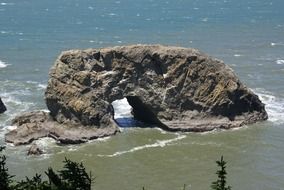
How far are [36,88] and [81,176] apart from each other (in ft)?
191

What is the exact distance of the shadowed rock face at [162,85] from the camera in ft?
233

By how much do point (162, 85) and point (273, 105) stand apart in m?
16.0

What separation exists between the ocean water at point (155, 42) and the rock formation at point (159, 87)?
7.72 ft

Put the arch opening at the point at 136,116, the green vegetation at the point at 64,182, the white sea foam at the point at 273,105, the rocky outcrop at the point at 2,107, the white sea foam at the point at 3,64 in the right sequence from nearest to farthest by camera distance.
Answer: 1. the green vegetation at the point at 64,182
2. the arch opening at the point at 136,116
3. the white sea foam at the point at 273,105
4. the rocky outcrop at the point at 2,107
5. the white sea foam at the point at 3,64

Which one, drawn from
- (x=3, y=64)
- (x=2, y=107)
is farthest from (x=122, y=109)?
(x=3, y=64)

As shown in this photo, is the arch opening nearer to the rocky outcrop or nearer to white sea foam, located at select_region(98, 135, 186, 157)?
white sea foam, located at select_region(98, 135, 186, 157)

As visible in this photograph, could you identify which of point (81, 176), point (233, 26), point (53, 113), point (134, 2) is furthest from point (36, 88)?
point (134, 2)

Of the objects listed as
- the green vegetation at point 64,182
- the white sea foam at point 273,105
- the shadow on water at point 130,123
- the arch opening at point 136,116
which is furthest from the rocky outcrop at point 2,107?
the green vegetation at point 64,182

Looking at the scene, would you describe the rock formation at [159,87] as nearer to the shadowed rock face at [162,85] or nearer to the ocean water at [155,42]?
the shadowed rock face at [162,85]

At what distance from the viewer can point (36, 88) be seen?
89938 mm

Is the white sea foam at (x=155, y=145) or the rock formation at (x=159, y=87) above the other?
the rock formation at (x=159, y=87)

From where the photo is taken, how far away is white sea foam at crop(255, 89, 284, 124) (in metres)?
74.8

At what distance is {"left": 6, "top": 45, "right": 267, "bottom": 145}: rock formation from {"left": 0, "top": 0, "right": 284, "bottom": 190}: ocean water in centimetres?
235

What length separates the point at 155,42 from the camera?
123 meters
